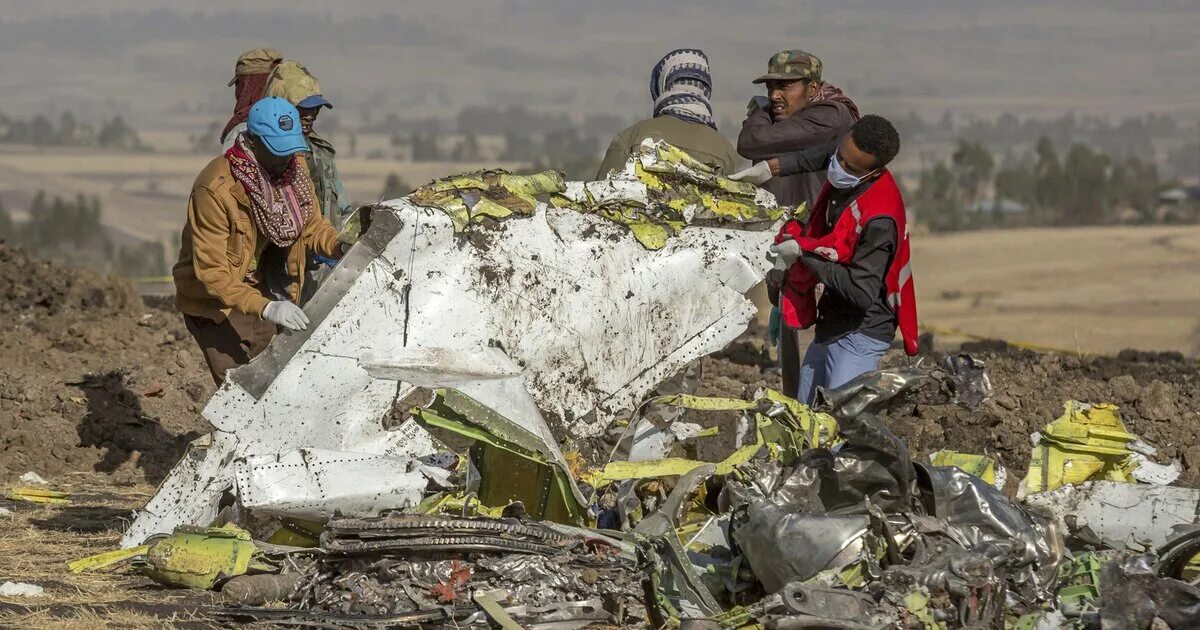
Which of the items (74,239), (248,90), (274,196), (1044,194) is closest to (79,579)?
(274,196)

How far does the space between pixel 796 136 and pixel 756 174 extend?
657 millimetres

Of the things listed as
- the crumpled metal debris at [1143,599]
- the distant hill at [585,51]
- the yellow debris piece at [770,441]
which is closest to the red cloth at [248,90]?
the yellow debris piece at [770,441]

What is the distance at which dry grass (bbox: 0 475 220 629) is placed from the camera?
5.71m

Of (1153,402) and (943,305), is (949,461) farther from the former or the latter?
(943,305)

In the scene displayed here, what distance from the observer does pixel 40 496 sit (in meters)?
8.19

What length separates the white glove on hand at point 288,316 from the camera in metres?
6.52

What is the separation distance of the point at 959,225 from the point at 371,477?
1350 inches

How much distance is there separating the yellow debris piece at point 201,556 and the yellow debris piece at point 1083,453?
338cm

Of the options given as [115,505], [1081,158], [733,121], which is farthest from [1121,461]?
[733,121]

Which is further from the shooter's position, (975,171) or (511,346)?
(975,171)

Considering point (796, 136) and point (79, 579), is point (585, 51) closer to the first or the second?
point (796, 136)

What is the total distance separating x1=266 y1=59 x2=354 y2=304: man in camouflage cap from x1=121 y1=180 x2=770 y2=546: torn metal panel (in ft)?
2.74

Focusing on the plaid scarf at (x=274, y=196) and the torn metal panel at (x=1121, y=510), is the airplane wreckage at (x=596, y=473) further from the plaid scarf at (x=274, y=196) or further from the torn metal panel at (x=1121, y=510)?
the plaid scarf at (x=274, y=196)

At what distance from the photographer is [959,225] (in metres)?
39.0
